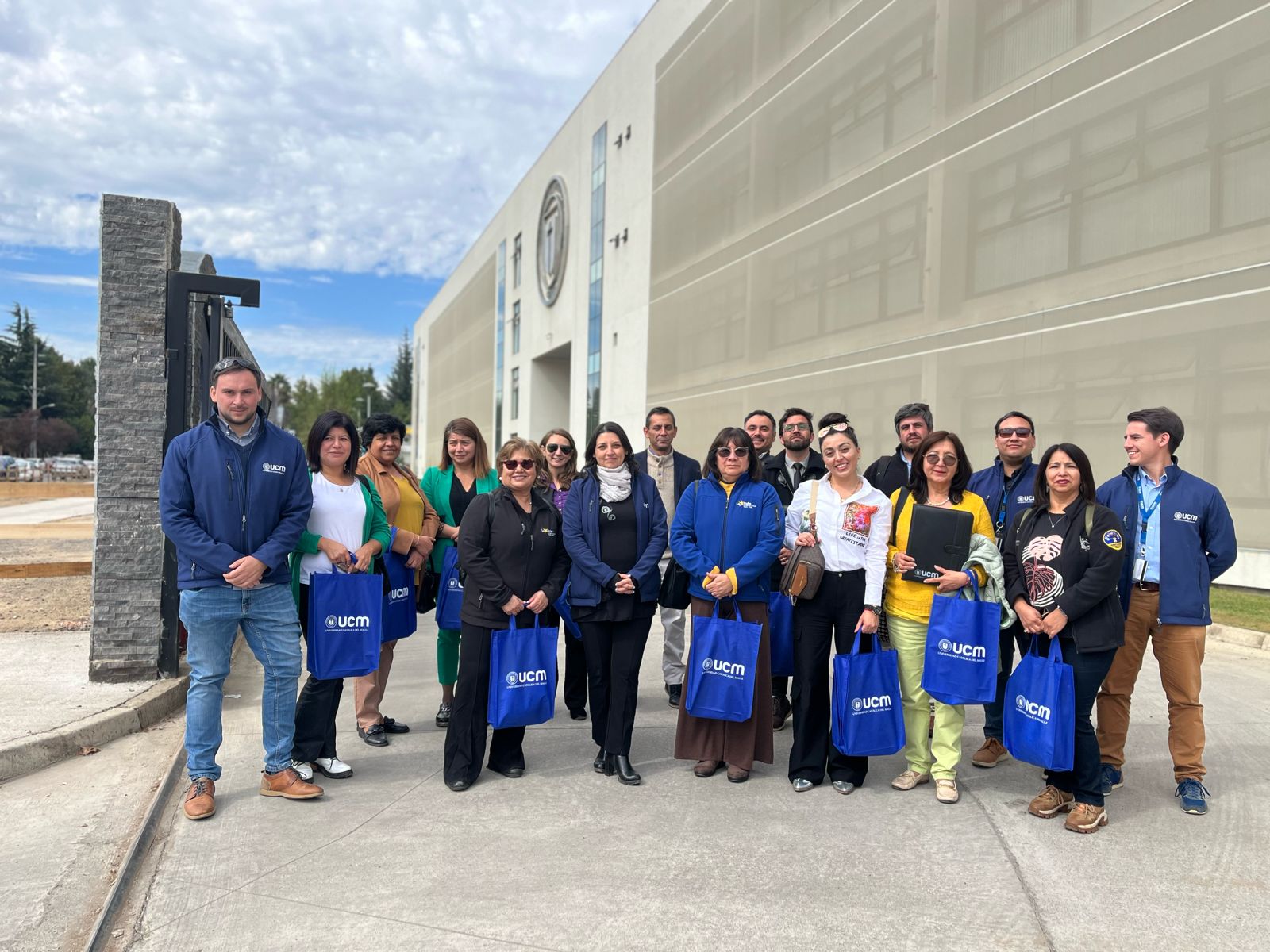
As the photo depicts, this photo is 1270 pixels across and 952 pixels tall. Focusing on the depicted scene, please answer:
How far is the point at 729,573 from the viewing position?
4848 millimetres

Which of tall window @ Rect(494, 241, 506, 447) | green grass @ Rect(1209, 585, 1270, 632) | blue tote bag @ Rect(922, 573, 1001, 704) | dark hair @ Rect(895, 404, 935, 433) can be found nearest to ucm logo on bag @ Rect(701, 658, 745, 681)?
blue tote bag @ Rect(922, 573, 1001, 704)

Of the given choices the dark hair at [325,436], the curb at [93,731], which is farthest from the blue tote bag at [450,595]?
the curb at [93,731]

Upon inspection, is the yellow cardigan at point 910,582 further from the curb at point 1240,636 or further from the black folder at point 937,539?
the curb at point 1240,636

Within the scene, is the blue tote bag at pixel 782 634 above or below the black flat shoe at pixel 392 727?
above

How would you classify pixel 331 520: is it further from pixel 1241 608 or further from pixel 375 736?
pixel 1241 608

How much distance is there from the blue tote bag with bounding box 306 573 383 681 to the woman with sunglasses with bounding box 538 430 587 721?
1.54 metres

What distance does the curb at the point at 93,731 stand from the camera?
15.8ft

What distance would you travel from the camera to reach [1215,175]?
1155cm

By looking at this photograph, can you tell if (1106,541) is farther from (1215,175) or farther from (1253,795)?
(1215,175)

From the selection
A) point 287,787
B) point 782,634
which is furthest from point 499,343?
point 287,787

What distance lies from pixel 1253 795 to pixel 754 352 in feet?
61.2

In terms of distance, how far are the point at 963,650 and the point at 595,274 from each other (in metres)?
32.3

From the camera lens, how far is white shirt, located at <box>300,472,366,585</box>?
190 inches

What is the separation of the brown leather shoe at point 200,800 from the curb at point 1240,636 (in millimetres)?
9390
